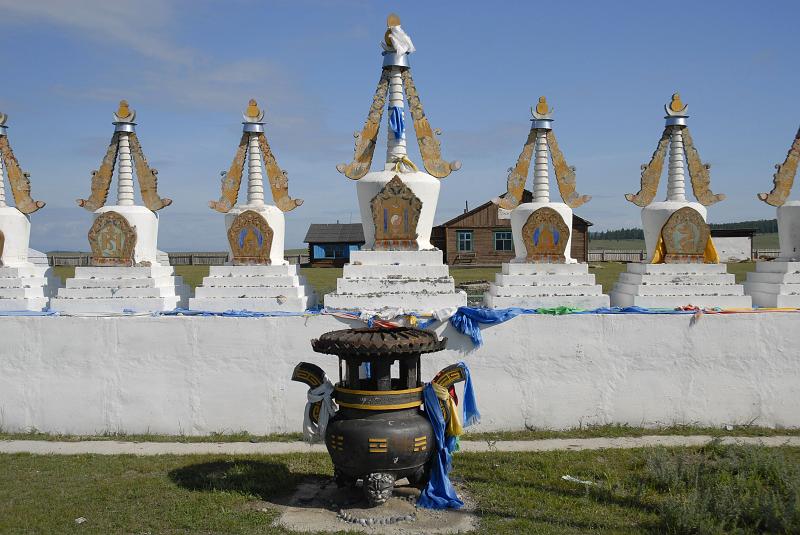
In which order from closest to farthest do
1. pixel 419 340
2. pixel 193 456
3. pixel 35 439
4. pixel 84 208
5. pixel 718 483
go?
pixel 419 340 → pixel 718 483 → pixel 193 456 → pixel 35 439 → pixel 84 208

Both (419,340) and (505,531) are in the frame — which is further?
(419,340)

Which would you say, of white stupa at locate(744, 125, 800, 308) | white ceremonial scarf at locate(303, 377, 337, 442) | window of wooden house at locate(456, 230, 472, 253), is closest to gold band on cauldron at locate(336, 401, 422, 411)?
white ceremonial scarf at locate(303, 377, 337, 442)

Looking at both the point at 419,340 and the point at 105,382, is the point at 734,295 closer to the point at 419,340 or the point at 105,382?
the point at 419,340

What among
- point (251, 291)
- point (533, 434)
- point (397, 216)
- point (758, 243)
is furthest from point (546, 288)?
point (758, 243)

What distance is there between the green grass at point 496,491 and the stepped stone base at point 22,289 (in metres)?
2.97

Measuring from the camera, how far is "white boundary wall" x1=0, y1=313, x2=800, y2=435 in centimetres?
922

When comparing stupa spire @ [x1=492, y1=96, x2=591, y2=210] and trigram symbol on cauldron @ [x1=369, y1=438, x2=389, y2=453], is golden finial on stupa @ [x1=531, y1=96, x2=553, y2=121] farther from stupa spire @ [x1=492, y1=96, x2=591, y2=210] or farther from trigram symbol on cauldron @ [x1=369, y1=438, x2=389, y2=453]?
trigram symbol on cauldron @ [x1=369, y1=438, x2=389, y2=453]

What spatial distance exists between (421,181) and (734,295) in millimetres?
4935

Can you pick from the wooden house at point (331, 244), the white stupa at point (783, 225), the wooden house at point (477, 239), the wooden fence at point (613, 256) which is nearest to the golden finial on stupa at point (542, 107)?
the white stupa at point (783, 225)

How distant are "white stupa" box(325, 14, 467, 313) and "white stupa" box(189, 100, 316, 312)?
0.91 metres

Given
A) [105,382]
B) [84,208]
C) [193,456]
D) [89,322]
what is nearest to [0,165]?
[84,208]

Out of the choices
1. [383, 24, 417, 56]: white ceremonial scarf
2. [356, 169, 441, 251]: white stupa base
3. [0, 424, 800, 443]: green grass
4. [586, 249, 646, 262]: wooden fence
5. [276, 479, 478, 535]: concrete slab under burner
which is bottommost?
[276, 479, 478, 535]: concrete slab under burner

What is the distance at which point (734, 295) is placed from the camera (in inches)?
391

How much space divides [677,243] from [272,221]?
20.4ft
